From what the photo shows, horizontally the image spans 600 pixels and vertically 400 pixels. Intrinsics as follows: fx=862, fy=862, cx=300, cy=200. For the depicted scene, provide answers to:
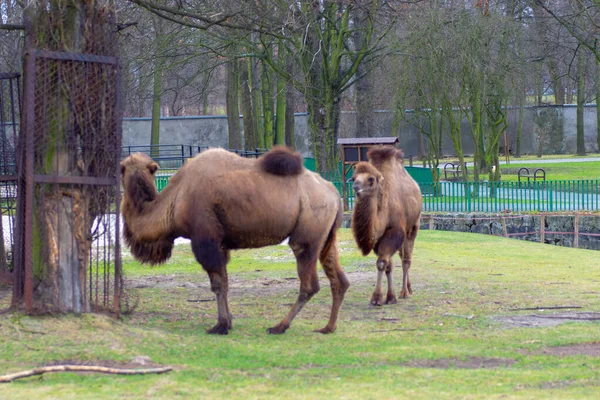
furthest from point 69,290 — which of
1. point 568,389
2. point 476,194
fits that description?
point 476,194

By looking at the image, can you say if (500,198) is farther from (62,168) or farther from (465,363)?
(62,168)

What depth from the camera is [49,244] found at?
838 centimetres

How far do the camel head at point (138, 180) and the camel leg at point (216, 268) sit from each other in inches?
31.4

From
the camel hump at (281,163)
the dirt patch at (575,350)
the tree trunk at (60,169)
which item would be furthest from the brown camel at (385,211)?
the tree trunk at (60,169)

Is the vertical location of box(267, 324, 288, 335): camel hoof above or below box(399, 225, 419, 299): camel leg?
below

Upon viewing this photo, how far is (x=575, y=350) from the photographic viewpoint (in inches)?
332

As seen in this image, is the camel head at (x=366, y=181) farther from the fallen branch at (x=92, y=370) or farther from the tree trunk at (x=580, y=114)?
the tree trunk at (x=580, y=114)

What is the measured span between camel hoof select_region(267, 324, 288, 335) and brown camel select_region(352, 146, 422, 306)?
104 inches

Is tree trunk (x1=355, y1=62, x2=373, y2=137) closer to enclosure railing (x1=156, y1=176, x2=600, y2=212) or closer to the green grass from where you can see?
enclosure railing (x1=156, y1=176, x2=600, y2=212)

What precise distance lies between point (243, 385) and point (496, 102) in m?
27.8

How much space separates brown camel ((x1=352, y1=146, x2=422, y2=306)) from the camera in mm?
11289

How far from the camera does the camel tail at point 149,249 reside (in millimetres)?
9156

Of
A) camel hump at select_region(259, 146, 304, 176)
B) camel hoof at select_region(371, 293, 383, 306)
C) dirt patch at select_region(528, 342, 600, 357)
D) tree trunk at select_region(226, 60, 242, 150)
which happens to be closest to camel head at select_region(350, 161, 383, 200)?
camel hoof at select_region(371, 293, 383, 306)

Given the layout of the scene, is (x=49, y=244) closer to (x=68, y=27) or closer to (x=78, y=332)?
(x=78, y=332)
